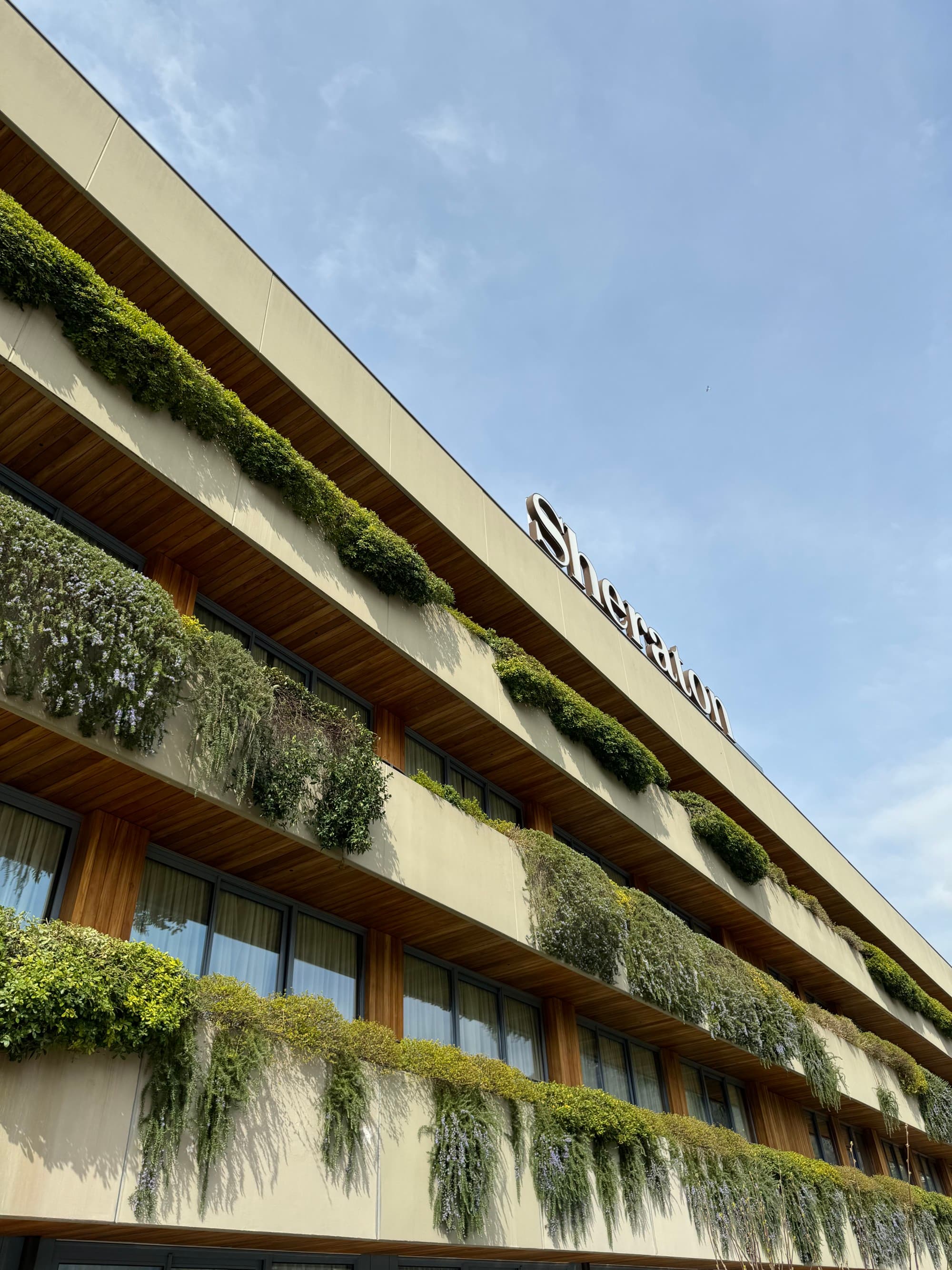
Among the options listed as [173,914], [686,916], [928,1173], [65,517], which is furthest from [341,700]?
[928,1173]

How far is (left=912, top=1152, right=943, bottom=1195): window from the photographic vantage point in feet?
97.3

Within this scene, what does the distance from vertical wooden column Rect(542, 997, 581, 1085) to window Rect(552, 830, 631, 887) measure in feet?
10.3

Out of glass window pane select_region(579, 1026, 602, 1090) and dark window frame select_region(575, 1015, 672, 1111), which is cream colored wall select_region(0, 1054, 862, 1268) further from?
dark window frame select_region(575, 1015, 672, 1111)

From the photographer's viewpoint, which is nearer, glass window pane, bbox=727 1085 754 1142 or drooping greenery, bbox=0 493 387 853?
drooping greenery, bbox=0 493 387 853

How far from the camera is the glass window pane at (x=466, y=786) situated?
56.2 ft

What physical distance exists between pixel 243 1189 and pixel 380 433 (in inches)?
438

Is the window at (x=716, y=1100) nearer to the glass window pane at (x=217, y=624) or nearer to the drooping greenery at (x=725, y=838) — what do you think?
the drooping greenery at (x=725, y=838)

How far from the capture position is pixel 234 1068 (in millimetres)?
9320

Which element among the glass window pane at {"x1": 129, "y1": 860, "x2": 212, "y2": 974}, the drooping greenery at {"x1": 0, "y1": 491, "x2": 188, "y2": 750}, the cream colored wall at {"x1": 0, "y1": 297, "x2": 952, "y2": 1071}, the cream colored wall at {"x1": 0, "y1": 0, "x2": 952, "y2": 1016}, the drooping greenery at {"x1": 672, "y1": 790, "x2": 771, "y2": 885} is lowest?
the glass window pane at {"x1": 129, "y1": 860, "x2": 212, "y2": 974}

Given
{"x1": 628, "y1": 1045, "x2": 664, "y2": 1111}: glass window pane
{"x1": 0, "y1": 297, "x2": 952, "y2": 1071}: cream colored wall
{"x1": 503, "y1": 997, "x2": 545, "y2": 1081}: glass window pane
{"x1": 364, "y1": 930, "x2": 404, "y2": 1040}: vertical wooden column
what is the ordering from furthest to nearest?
{"x1": 628, "y1": 1045, "x2": 664, "y2": 1111}: glass window pane
{"x1": 503, "y1": 997, "x2": 545, "y2": 1081}: glass window pane
{"x1": 364, "y1": 930, "x2": 404, "y2": 1040}: vertical wooden column
{"x1": 0, "y1": 297, "x2": 952, "y2": 1071}: cream colored wall

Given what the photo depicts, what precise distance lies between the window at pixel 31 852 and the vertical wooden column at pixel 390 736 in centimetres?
575

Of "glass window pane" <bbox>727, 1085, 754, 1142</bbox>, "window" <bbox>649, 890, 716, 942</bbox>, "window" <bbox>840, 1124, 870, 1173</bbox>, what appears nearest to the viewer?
"glass window pane" <bbox>727, 1085, 754, 1142</bbox>

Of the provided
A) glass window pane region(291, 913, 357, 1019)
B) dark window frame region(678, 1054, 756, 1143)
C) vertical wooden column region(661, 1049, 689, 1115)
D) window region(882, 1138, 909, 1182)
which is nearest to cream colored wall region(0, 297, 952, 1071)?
glass window pane region(291, 913, 357, 1019)

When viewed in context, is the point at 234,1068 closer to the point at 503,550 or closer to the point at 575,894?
the point at 575,894
